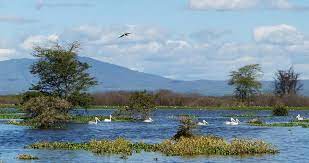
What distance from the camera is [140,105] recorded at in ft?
293

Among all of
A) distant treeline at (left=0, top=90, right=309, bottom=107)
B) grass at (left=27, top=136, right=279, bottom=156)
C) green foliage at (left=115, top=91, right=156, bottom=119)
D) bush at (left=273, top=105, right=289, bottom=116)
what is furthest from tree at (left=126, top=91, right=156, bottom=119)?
distant treeline at (left=0, top=90, right=309, bottom=107)

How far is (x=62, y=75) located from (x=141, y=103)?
9778mm

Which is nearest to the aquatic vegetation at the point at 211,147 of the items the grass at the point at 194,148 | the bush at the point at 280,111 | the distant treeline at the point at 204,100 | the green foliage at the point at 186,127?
the grass at the point at 194,148

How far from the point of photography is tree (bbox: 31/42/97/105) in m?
89.2

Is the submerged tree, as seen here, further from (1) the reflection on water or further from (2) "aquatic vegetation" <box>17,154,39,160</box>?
(2) "aquatic vegetation" <box>17,154,39,160</box>

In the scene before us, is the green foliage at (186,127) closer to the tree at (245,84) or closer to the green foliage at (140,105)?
the green foliage at (140,105)

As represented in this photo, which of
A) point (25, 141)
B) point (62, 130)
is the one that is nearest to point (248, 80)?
point (62, 130)

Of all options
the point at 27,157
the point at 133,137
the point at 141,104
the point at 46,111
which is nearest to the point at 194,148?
the point at 27,157

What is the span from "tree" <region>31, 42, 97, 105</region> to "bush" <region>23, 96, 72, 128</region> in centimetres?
1309

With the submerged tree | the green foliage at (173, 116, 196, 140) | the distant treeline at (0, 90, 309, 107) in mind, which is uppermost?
the distant treeline at (0, 90, 309, 107)

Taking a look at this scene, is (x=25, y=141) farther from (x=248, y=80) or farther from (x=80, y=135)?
(x=248, y=80)

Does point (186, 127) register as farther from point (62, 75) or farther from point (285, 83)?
point (285, 83)

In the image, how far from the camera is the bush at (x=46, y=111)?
7288 cm

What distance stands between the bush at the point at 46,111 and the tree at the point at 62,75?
13095mm
